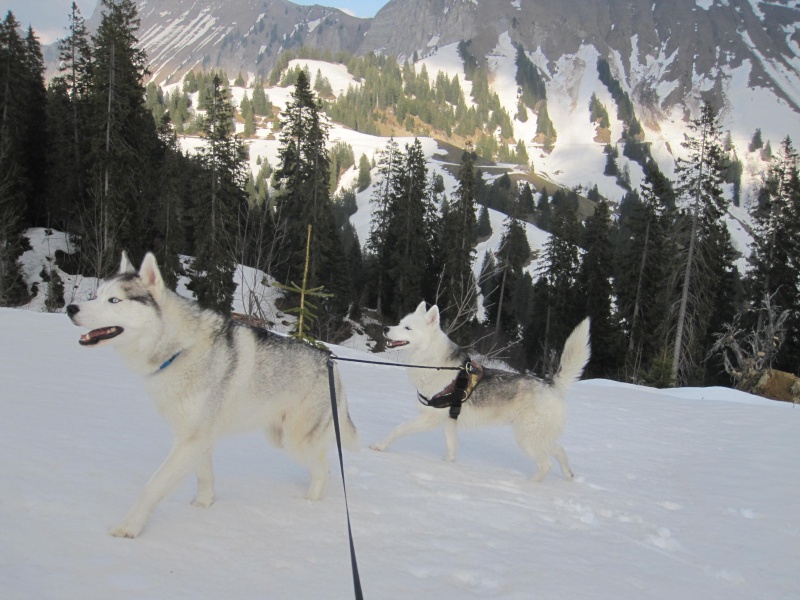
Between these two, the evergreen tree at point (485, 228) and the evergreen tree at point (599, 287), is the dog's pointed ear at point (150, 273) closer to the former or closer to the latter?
the evergreen tree at point (599, 287)

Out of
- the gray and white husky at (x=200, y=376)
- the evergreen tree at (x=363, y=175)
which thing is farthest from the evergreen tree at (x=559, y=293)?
the evergreen tree at (x=363, y=175)

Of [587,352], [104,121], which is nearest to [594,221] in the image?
[104,121]

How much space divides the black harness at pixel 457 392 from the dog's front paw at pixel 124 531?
12.1ft

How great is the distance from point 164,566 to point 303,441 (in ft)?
4.55

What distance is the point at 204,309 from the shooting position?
374cm

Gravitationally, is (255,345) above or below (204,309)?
below

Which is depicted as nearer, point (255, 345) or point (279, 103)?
point (255, 345)

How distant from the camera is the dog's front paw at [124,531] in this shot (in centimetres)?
295

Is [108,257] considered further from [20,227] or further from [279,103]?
[279,103]

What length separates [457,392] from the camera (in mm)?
6086

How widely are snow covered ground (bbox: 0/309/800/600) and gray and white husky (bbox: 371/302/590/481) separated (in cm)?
35

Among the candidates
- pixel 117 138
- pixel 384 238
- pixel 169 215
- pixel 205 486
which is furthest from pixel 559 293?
pixel 205 486

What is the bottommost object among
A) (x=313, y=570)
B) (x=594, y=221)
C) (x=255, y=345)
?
(x=313, y=570)

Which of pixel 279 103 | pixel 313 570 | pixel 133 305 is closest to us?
pixel 313 570
